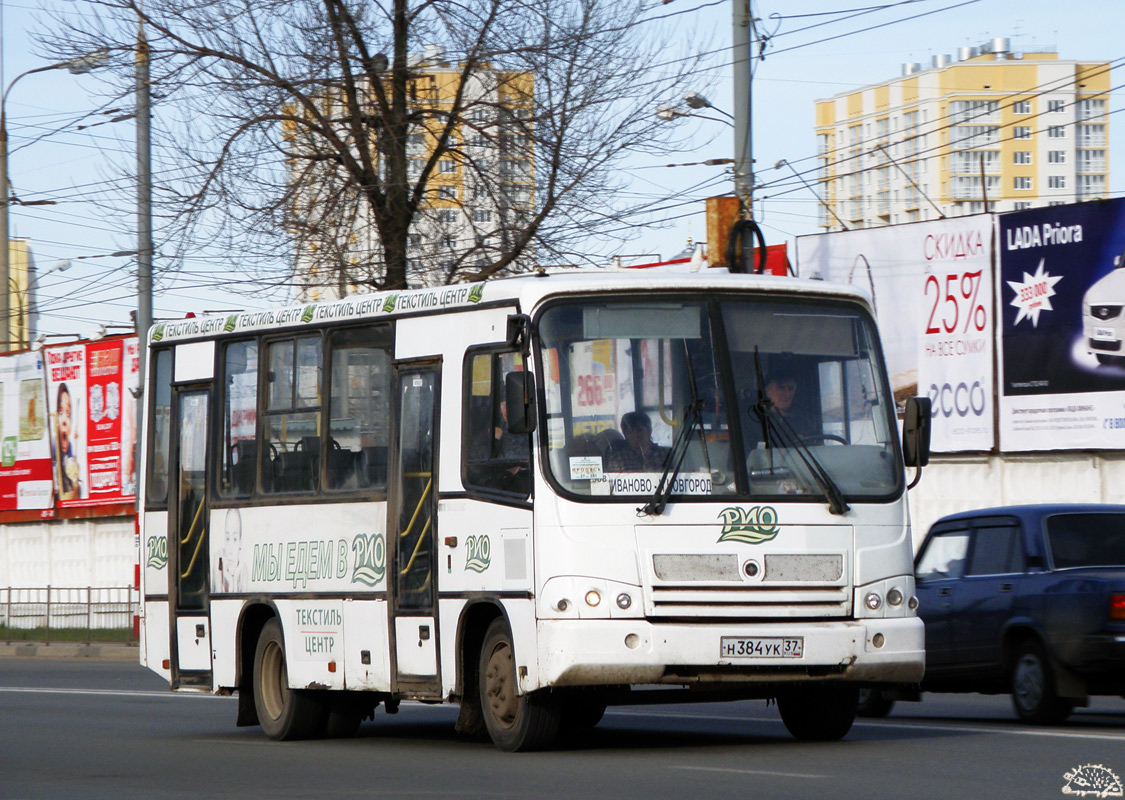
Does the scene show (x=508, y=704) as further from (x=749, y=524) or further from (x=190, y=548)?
(x=190, y=548)

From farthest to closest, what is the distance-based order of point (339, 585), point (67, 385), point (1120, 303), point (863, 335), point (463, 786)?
point (67, 385)
point (1120, 303)
point (339, 585)
point (863, 335)
point (463, 786)

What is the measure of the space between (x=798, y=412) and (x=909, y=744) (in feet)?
6.96

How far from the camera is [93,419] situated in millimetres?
42156

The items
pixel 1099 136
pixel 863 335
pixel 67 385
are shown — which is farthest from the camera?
pixel 1099 136

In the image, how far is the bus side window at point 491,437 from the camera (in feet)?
37.4

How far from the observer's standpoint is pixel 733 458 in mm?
11375

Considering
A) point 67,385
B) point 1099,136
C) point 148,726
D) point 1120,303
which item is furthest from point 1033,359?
point 1099,136

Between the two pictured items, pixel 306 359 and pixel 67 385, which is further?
pixel 67 385

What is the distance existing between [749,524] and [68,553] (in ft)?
114

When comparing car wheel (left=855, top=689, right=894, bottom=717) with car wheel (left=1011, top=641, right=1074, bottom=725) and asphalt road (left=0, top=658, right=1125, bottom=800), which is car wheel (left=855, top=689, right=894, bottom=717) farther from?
car wheel (left=1011, top=641, right=1074, bottom=725)

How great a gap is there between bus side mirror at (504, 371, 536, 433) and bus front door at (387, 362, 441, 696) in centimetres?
133

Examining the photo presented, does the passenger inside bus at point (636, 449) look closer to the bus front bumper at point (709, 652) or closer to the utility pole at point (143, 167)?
the bus front bumper at point (709, 652)

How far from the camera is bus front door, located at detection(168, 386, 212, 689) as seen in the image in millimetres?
14719

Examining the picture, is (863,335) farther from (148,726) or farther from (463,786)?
(148,726)
